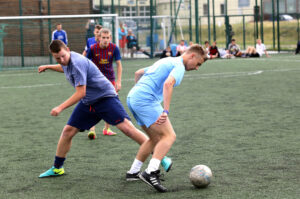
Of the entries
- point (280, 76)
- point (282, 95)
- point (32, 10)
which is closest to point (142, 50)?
point (32, 10)

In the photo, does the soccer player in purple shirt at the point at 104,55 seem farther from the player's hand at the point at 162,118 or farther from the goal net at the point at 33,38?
the goal net at the point at 33,38

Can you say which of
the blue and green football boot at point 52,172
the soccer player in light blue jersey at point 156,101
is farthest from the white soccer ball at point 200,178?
the blue and green football boot at point 52,172

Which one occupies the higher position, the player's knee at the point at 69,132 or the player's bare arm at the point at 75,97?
the player's bare arm at the point at 75,97

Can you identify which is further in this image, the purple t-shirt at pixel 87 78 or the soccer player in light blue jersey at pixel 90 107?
the soccer player in light blue jersey at pixel 90 107

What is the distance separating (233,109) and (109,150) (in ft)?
13.2

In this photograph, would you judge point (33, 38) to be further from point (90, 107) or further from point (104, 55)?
point (90, 107)

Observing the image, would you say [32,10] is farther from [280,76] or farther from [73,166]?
[73,166]

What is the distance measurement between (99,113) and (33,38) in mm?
21371

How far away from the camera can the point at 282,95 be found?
40.5 feet

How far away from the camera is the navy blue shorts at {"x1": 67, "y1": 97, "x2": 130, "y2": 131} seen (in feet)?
18.2

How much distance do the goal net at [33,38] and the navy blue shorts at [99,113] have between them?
18.5m

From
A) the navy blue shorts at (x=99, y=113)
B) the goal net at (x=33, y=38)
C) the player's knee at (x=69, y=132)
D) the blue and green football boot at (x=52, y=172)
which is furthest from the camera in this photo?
the goal net at (x=33, y=38)

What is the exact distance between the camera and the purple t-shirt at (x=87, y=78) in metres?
5.12

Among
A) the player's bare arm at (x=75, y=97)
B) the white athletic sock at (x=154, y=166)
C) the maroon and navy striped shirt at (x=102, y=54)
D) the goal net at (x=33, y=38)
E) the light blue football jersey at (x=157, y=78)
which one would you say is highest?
the goal net at (x=33, y=38)
